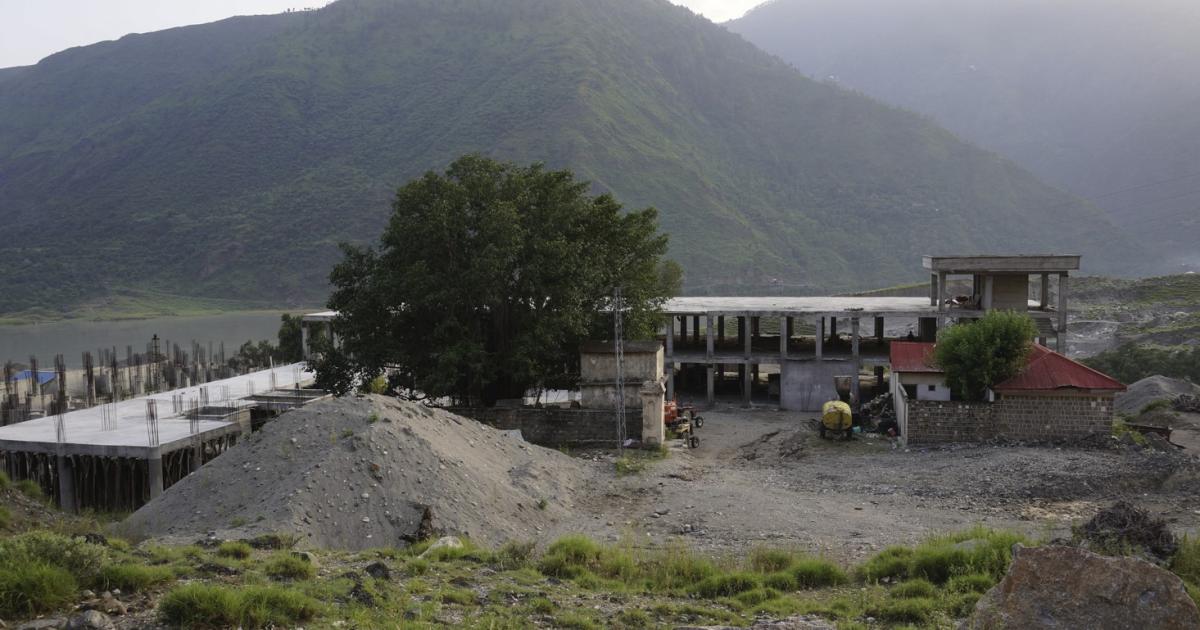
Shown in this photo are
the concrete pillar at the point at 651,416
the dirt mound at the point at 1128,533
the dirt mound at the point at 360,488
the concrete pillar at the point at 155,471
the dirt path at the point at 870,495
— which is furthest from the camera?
the concrete pillar at the point at 651,416

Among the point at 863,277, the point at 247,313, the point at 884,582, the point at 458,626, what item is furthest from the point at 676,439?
the point at 863,277

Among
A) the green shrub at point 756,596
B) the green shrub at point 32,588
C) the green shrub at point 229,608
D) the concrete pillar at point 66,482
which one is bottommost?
the concrete pillar at point 66,482

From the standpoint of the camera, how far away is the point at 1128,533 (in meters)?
14.1

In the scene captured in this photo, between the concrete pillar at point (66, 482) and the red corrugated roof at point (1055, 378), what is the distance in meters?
27.9

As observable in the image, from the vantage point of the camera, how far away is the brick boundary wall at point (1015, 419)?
27.5 m

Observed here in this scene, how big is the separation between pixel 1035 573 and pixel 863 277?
112817 millimetres

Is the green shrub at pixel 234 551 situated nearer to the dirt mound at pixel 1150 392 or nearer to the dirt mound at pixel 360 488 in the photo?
the dirt mound at pixel 360 488

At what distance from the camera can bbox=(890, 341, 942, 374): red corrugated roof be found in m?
33.0

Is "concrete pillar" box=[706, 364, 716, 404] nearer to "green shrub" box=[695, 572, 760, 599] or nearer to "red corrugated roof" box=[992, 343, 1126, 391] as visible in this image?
"red corrugated roof" box=[992, 343, 1126, 391]

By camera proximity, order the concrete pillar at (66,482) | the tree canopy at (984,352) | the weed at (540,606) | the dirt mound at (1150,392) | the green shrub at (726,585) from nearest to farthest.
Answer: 1. the weed at (540,606)
2. the green shrub at (726,585)
3. the concrete pillar at (66,482)
4. the tree canopy at (984,352)
5. the dirt mound at (1150,392)

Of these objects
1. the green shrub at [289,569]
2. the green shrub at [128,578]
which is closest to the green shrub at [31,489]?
the green shrub at [289,569]

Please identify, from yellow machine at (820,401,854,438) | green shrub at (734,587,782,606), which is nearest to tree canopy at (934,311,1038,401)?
yellow machine at (820,401,854,438)

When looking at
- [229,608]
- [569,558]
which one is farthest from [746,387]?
[229,608]

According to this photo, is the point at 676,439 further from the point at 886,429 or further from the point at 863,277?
the point at 863,277
